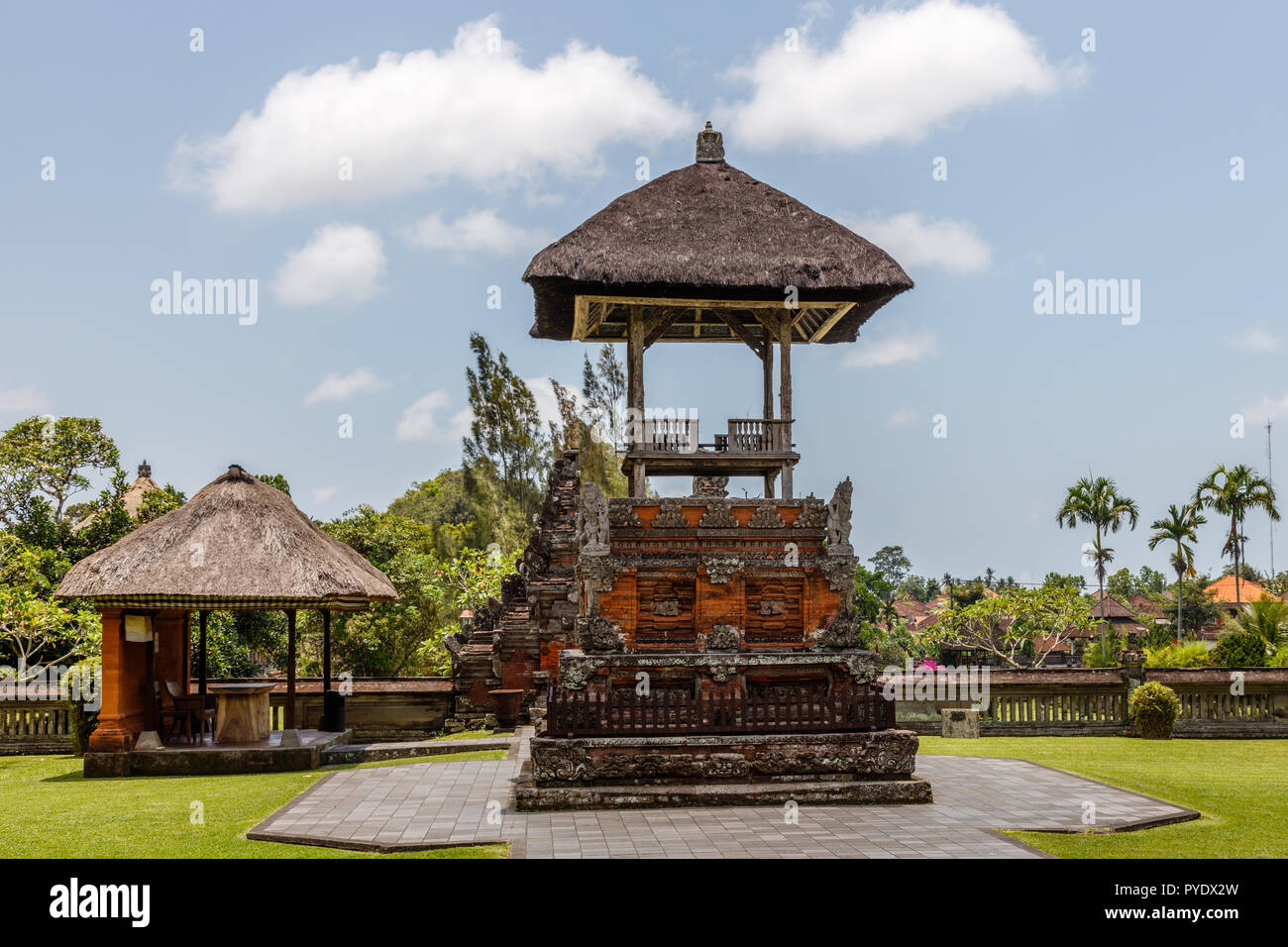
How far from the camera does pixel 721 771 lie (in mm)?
12805

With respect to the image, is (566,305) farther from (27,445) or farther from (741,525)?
(27,445)

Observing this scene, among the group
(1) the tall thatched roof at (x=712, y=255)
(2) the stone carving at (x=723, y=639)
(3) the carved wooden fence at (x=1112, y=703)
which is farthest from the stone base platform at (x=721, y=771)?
(3) the carved wooden fence at (x=1112, y=703)

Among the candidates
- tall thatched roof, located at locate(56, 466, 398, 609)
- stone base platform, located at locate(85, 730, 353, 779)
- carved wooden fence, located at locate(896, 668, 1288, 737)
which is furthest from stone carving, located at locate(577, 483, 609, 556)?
carved wooden fence, located at locate(896, 668, 1288, 737)

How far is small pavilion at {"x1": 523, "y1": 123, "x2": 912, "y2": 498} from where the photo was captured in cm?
1474

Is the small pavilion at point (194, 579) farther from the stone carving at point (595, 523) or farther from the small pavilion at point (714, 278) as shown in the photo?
the small pavilion at point (714, 278)

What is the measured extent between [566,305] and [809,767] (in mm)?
7672

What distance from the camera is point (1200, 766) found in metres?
16.8

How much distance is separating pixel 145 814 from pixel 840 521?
9.14 m

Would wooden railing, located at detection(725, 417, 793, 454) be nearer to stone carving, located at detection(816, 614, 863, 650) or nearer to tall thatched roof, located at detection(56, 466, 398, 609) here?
stone carving, located at detection(816, 614, 863, 650)

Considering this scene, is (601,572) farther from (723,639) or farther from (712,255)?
(712,255)

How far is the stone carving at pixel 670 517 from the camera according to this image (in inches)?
571

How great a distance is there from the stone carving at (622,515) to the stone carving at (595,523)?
5.2 inches

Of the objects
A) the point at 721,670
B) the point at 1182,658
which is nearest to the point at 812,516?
the point at 721,670
